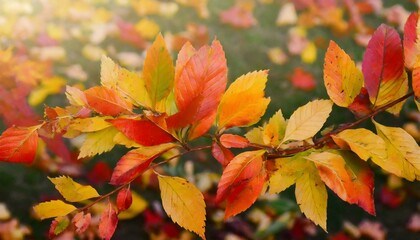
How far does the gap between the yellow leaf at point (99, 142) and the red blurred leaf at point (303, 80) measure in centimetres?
173

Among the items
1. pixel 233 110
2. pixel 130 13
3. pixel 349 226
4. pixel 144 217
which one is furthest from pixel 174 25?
pixel 233 110

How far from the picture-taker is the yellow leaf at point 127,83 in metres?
0.52

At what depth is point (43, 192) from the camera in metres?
1.60

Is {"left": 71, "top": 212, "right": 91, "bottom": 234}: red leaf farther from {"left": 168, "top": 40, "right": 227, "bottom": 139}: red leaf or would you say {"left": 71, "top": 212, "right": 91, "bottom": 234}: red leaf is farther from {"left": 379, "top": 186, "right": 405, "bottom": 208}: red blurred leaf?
{"left": 379, "top": 186, "right": 405, "bottom": 208}: red blurred leaf

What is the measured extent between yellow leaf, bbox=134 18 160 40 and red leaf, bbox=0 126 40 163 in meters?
1.79

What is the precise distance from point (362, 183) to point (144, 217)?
1181mm

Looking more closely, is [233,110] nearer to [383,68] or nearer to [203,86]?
[203,86]

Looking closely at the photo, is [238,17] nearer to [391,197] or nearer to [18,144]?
[391,197]

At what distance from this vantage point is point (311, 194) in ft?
1.82

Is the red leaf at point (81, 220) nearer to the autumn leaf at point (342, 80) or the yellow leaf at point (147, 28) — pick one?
the autumn leaf at point (342, 80)


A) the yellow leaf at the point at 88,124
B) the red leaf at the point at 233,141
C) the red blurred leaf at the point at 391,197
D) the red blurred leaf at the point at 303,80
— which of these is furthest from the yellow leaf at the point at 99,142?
the red blurred leaf at the point at 303,80

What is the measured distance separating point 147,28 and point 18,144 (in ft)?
6.05

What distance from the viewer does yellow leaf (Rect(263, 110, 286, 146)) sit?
541mm

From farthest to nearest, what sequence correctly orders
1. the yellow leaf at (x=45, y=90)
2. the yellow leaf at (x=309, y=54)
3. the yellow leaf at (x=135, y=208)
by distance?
1. the yellow leaf at (x=309, y=54)
2. the yellow leaf at (x=45, y=90)
3. the yellow leaf at (x=135, y=208)
